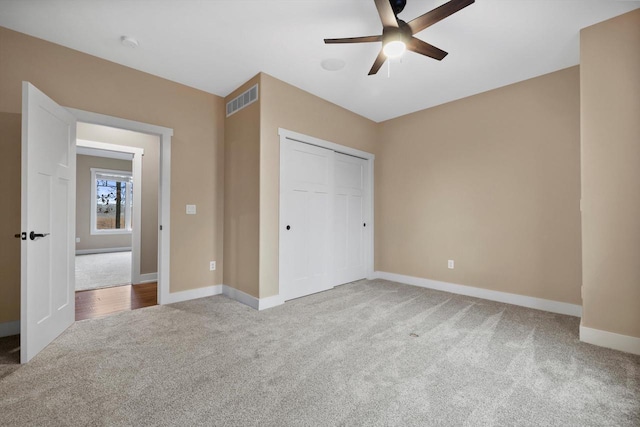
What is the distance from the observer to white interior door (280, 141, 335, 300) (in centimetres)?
356

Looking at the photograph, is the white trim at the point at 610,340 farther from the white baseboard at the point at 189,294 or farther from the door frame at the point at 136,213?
the door frame at the point at 136,213

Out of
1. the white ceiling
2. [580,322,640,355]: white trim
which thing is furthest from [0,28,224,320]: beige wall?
[580,322,640,355]: white trim

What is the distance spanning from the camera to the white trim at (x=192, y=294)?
3452 millimetres

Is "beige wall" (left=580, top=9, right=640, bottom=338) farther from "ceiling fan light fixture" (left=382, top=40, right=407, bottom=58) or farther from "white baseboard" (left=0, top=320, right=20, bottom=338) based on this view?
"white baseboard" (left=0, top=320, right=20, bottom=338)

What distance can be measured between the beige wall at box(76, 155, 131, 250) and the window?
10cm

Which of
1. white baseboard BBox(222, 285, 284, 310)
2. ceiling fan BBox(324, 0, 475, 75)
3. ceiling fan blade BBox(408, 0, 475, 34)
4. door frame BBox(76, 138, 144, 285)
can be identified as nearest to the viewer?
ceiling fan blade BBox(408, 0, 475, 34)

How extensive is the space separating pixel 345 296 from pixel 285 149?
2119 mm

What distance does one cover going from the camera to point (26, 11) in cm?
234

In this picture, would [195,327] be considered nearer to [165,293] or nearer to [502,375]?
[165,293]

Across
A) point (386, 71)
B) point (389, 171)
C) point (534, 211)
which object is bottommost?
point (534, 211)

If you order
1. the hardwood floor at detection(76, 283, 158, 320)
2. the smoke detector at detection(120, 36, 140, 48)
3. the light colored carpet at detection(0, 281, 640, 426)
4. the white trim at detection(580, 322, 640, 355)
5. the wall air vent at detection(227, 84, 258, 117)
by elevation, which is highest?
the smoke detector at detection(120, 36, 140, 48)

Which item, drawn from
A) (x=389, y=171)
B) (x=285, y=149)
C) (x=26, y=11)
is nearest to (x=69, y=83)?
(x=26, y=11)

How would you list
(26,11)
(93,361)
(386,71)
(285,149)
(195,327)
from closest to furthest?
1. (93,361)
2. (26,11)
3. (195,327)
4. (386,71)
5. (285,149)

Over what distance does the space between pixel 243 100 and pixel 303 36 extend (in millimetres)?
1279
